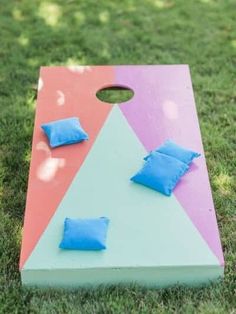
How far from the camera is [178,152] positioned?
9.81 feet

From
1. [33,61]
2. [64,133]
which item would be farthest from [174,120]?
[33,61]

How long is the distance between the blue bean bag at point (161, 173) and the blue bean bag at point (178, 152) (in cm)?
5

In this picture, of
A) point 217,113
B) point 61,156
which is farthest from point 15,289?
point 217,113

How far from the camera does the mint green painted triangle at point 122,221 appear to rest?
101 inches

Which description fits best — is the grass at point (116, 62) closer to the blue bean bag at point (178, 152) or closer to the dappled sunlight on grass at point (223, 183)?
the dappled sunlight on grass at point (223, 183)

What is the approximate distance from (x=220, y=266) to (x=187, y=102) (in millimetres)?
1064

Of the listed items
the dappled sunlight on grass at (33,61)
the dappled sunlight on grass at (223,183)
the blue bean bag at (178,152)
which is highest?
the dappled sunlight on grass at (33,61)

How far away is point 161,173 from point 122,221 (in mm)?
295

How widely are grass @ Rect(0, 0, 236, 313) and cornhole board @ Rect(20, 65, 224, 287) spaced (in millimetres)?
83

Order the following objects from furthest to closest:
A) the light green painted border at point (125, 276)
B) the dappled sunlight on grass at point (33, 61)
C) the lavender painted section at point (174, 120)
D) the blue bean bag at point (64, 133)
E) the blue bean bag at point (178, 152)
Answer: the dappled sunlight on grass at point (33, 61)
the blue bean bag at point (64, 133)
the blue bean bag at point (178, 152)
the lavender painted section at point (174, 120)
the light green painted border at point (125, 276)

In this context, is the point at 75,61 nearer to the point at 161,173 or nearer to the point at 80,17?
the point at 80,17

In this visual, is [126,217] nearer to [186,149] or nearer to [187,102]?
[186,149]

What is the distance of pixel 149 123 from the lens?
322cm

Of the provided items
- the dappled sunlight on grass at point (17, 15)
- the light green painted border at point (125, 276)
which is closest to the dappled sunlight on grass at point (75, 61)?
the dappled sunlight on grass at point (17, 15)
